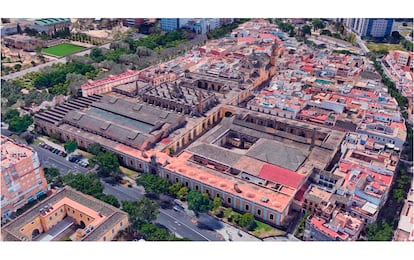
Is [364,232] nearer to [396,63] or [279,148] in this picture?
[279,148]

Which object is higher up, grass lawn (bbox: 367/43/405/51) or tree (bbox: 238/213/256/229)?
grass lawn (bbox: 367/43/405/51)

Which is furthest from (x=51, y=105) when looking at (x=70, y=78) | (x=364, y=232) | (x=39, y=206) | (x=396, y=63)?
(x=396, y=63)

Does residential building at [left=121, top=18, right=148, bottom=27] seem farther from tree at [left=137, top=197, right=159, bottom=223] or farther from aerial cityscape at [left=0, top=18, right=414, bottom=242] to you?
tree at [left=137, top=197, right=159, bottom=223]

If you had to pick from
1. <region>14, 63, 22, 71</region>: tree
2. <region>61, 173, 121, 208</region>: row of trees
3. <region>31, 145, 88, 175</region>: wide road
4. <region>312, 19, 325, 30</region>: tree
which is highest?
<region>312, 19, 325, 30</region>: tree

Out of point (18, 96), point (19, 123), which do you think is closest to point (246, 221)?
point (19, 123)

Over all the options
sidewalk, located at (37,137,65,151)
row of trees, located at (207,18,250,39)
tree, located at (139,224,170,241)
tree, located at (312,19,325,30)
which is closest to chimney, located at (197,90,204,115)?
sidewalk, located at (37,137,65,151)

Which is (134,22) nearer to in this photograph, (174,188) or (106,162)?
(106,162)

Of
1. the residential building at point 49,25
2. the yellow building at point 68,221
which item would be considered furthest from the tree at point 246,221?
the residential building at point 49,25
